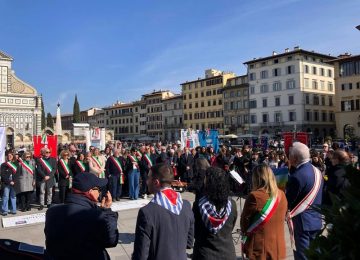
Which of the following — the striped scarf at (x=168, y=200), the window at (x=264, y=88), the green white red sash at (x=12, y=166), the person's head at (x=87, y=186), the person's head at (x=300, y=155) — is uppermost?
the window at (x=264, y=88)

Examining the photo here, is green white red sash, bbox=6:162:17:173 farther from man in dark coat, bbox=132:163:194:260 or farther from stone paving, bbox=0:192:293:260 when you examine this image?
man in dark coat, bbox=132:163:194:260

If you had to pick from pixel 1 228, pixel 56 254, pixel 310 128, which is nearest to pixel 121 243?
pixel 1 228

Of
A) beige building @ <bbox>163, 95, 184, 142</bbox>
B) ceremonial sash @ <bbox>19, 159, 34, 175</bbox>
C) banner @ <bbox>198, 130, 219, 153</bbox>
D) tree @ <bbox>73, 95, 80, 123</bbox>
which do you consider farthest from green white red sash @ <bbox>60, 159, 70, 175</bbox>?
tree @ <bbox>73, 95, 80, 123</bbox>

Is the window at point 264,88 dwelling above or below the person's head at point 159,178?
above

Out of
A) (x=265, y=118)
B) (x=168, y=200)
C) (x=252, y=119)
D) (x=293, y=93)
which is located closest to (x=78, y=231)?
(x=168, y=200)

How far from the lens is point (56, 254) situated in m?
2.96

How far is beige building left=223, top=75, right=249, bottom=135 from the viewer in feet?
237

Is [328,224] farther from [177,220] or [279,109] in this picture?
[279,109]

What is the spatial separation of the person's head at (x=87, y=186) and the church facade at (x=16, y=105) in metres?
56.1

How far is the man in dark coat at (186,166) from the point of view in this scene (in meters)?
15.8

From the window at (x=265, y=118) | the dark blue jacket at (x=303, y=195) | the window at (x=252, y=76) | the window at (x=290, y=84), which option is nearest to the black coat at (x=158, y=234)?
the dark blue jacket at (x=303, y=195)

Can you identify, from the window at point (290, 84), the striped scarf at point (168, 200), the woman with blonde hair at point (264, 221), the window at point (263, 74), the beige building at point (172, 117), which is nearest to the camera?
the striped scarf at point (168, 200)

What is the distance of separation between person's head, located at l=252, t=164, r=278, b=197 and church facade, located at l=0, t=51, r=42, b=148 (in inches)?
2198

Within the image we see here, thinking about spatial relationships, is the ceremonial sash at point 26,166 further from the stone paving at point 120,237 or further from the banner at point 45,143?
the stone paving at point 120,237
